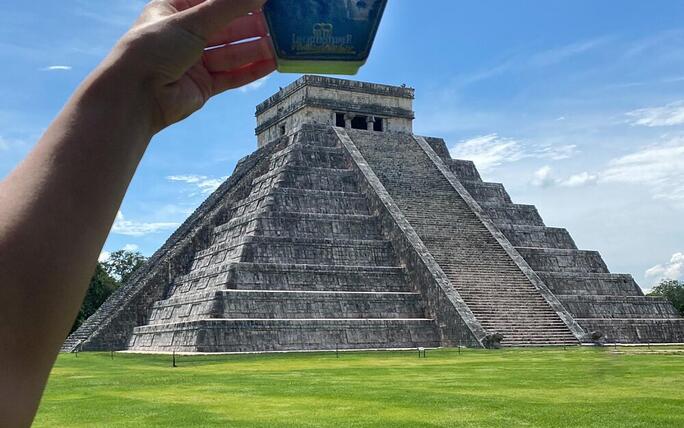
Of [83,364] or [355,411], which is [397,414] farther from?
[83,364]

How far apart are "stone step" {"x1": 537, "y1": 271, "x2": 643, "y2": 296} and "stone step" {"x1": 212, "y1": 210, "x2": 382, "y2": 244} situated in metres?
6.62

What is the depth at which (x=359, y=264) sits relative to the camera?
86.4 ft

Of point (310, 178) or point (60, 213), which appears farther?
point (310, 178)

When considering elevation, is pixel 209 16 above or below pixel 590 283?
below

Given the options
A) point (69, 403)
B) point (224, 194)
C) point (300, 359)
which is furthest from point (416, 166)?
point (69, 403)

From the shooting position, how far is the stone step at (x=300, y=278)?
2377 cm

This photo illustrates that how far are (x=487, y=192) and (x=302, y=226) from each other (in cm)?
1093

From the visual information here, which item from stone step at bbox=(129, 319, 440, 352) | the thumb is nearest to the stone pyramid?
stone step at bbox=(129, 319, 440, 352)

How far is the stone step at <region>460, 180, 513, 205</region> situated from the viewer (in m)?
33.8

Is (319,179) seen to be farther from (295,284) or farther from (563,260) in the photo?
(563,260)

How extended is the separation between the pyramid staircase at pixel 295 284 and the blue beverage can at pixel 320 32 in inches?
804

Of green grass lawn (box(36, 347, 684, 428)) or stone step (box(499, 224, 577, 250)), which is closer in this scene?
green grass lawn (box(36, 347, 684, 428))

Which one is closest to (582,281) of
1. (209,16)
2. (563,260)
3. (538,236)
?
(563,260)

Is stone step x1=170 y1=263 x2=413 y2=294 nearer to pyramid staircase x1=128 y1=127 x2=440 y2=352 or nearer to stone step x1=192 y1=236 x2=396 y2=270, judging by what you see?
pyramid staircase x1=128 y1=127 x2=440 y2=352
